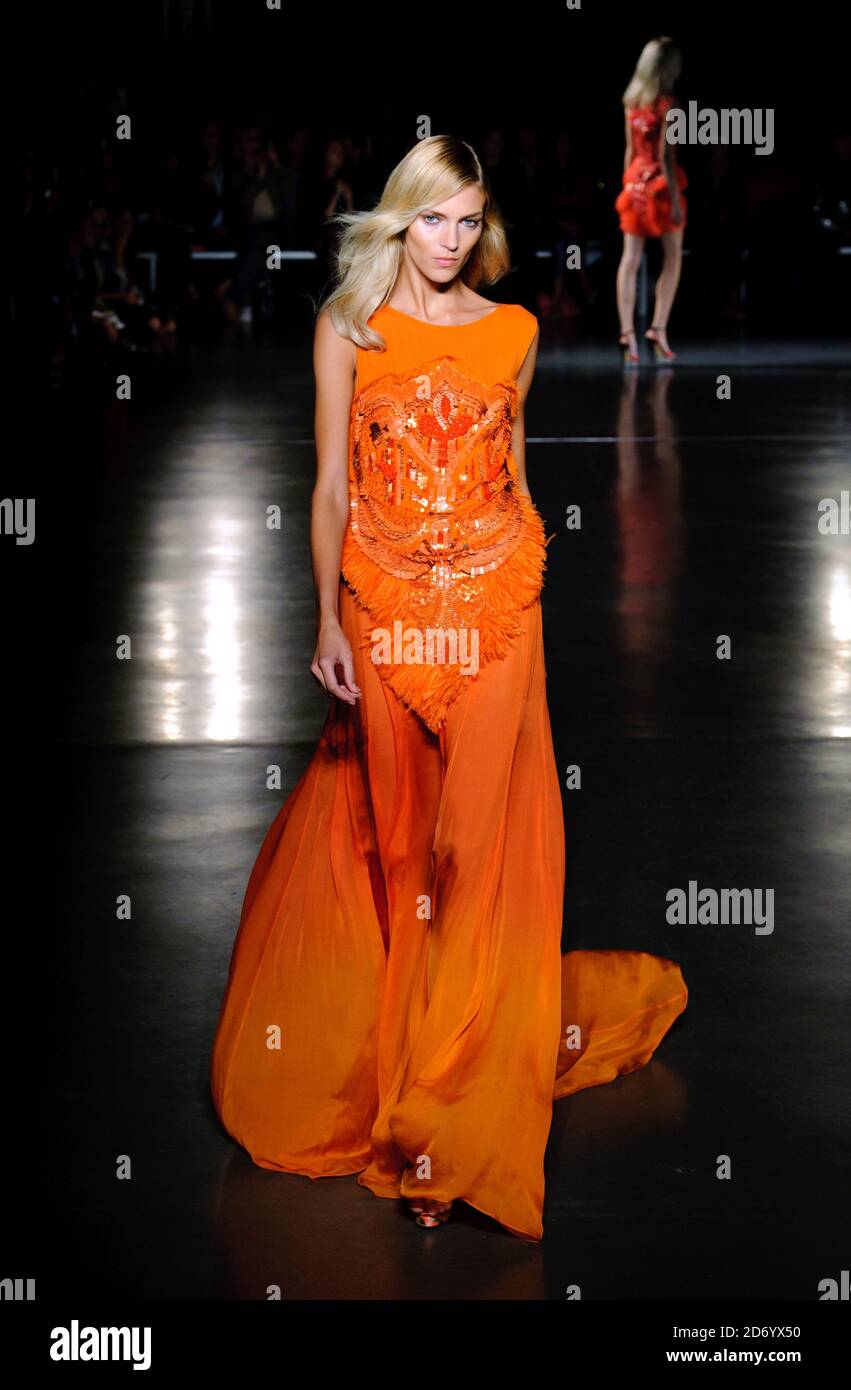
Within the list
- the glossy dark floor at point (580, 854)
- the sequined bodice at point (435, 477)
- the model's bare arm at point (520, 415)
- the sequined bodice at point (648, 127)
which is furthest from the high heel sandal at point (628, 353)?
the sequined bodice at point (435, 477)

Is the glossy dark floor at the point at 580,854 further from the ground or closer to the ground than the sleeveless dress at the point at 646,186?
closer to the ground

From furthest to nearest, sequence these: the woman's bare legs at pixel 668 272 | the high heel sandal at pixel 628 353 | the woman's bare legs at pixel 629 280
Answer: the high heel sandal at pixel 628 353 → the woman's bare legs at pixel 629 280 → the woman's bare legs at pixel 668 272

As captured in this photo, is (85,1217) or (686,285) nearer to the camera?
(85,1217)

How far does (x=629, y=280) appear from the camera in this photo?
35.0 feet

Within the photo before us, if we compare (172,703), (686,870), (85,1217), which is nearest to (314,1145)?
(85,1217)

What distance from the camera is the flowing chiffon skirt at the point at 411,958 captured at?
2604 millimetres

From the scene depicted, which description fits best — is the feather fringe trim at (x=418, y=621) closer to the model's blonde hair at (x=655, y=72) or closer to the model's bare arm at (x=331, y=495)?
the model's bare arm at (x=331, y=495)

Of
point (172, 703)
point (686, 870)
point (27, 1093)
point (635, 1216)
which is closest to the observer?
point (635, 1216)

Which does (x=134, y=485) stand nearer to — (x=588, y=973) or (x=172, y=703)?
(x=172, y=703)

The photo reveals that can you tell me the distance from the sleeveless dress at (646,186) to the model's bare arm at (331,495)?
7.74 meters

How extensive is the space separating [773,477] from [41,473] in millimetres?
2886
